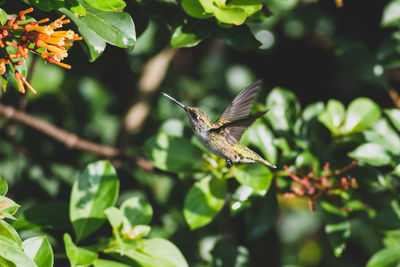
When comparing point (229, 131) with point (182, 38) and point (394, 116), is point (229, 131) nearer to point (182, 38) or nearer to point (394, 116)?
point (182, 38)

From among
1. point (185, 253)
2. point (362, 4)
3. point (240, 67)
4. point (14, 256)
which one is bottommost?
point (185, 253)

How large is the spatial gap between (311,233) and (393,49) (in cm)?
166

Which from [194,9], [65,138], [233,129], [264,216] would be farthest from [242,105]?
[65,138]

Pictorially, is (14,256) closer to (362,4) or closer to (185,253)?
(185,253)

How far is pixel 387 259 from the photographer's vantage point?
1471 mm

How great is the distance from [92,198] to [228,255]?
2.07 feet

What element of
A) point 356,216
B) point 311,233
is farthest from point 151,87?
point 311,233

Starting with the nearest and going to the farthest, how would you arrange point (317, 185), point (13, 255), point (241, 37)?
point (13, 255) < point (241, 37) < point (317, 185)

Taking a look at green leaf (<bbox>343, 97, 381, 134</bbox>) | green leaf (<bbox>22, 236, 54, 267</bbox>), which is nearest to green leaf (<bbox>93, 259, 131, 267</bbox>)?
green leaf (<bbox>22, 236, 54, 267</bbox>)

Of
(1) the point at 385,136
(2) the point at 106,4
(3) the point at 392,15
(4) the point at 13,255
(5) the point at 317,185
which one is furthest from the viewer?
(3) the point at 392,15

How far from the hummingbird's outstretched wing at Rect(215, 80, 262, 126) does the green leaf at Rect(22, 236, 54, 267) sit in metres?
0.61

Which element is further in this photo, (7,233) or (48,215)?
(48,215)

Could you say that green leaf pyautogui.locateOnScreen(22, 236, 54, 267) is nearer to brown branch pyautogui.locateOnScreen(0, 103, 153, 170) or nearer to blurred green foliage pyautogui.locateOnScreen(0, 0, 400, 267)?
blurred green foliage pyautogui.locateOnScreen(0, 0, 400, 267)

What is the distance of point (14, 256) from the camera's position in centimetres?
90
